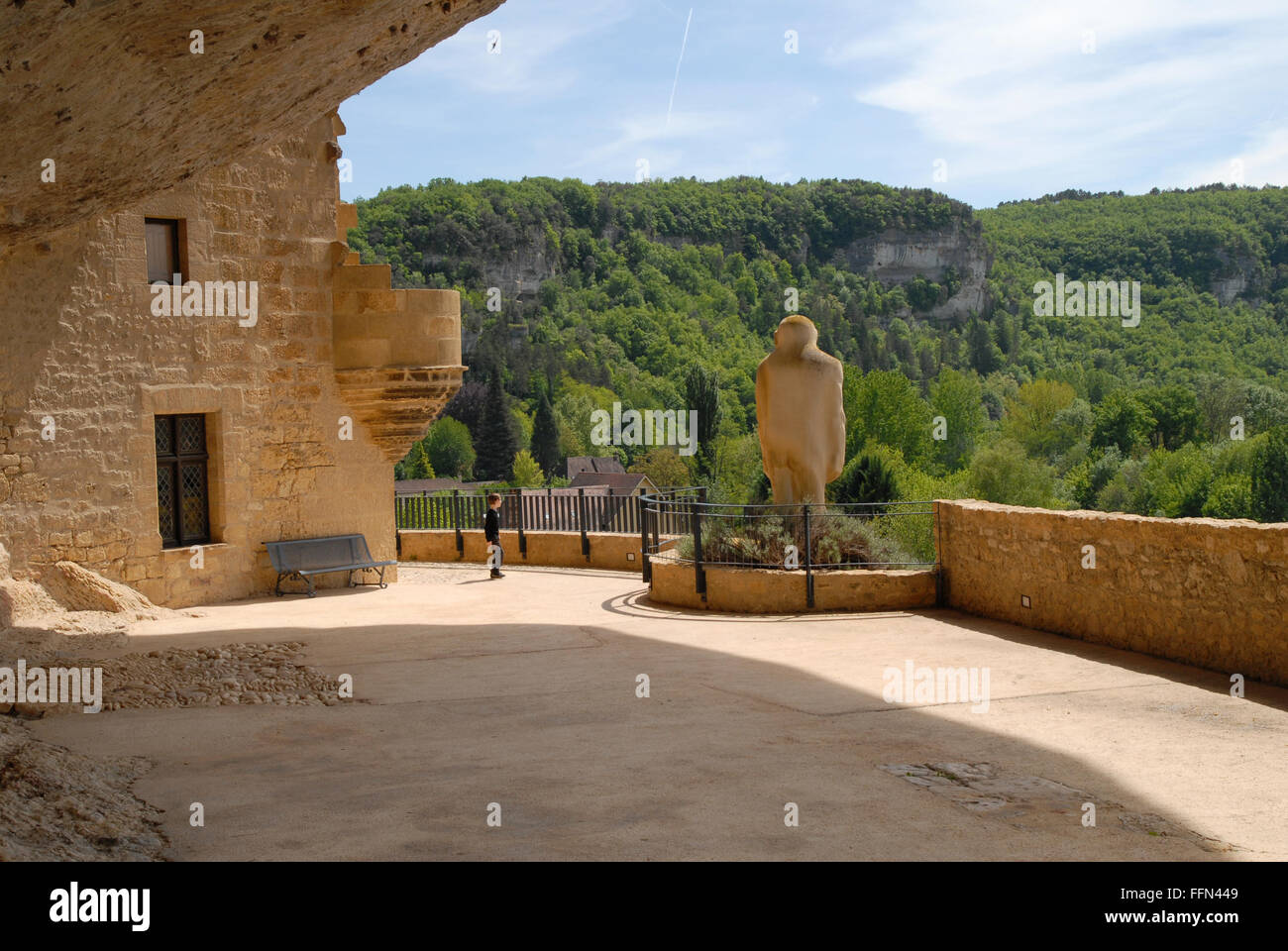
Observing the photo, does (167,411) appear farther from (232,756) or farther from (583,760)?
(583,760)

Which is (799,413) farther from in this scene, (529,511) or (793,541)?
(529,511)

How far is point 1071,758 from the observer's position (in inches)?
239

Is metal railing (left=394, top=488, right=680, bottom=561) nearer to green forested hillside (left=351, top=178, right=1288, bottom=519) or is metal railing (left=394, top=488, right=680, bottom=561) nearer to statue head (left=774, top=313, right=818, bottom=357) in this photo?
statue head (left=774, top=313, right=818, bottom=357)

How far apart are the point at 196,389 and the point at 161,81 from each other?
6.21 meters

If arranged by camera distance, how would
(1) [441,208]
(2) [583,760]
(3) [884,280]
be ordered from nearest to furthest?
(2) [583,760], (1) [441,208], (3) [884,280]

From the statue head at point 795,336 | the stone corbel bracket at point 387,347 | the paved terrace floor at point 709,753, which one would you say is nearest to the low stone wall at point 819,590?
the paved terrace floor at point 709,753

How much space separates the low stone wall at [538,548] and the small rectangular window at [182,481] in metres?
5.88

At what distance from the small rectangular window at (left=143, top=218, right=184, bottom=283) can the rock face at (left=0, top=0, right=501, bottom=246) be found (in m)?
2.78

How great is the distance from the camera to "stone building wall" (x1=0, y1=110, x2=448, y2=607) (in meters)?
10.6

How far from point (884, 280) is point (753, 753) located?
394 feet

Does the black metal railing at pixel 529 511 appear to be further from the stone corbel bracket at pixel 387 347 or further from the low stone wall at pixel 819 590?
the low stone wall at pixel 819 590

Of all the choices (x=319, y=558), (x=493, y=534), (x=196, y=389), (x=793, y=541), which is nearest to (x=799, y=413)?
(x=793, y=541)

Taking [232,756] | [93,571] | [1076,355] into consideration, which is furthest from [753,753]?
[1076,355]

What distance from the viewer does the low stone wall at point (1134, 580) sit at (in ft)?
25.6
